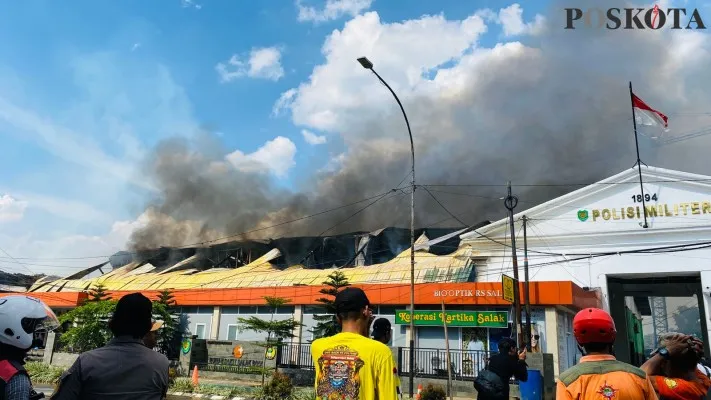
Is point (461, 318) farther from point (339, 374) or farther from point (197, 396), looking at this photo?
point (339, 374)

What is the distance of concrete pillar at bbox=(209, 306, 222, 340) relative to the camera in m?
26.1

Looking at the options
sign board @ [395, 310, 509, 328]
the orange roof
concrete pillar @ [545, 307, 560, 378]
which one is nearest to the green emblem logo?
the orange roof

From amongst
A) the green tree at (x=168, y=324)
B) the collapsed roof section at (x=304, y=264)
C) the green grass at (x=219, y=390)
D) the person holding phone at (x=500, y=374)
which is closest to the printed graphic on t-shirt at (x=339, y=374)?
the person holding phone at (x=500, y=374)

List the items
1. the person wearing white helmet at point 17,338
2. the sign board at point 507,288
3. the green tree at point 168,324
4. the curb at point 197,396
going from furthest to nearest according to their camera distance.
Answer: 1. the green tree at point 168,324
2. the sign board at point 507,288
3. the curb at point 197,396
4. the person wearing white helmet at point 17,338

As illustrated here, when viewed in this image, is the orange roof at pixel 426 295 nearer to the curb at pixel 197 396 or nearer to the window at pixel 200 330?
the window at pixel 200 330

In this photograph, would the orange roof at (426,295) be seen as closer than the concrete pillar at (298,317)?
Yes

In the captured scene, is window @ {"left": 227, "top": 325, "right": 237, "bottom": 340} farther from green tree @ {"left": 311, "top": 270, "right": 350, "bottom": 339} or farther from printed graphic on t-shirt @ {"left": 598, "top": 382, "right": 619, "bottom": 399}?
printed graphic on t-shirt @ {"left": 598, "top": 382, "right": 619, "bottom": 399}

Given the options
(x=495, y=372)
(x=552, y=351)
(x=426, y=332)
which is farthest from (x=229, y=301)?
(x=495, y=372)

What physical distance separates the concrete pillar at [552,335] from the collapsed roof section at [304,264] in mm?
6819

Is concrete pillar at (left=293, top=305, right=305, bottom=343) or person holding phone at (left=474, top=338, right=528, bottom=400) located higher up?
concrete pillar at (left=293, top=305, right=305, bottom=343)

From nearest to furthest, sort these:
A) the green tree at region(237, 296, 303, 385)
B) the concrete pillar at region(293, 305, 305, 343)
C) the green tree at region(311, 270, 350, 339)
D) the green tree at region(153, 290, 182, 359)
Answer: the green tree at region(237, 296, 303, 385) → the green tree at region(311, 270, 350, 339) → the concrete pillar at region(293, 305, 305, 343) → the green tree at region(153, 290, 182, 359)

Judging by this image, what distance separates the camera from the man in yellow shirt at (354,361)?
2676 millimetres

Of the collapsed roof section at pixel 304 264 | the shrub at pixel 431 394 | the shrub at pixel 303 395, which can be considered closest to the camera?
the shrub at pixel 431 394

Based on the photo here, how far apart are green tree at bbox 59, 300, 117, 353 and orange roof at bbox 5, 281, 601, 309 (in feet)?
9.64
